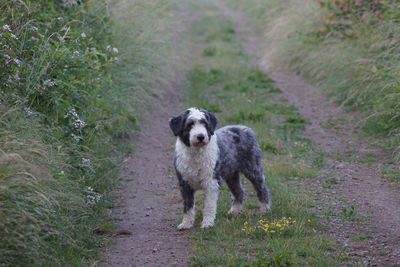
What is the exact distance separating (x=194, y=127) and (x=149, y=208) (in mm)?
1502

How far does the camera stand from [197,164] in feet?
17.4

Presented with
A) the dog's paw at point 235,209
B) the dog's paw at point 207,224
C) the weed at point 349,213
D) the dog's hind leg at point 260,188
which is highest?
the dog's hind leg at point 260,188

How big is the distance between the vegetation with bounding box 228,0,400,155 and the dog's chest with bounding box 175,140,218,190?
326 centimetres

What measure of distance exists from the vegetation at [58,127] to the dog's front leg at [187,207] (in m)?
0.94

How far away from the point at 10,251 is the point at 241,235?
2312 mm

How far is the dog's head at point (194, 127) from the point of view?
5051 millimetres

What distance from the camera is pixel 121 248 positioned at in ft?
16.0

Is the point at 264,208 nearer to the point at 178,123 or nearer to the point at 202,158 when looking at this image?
the point at 202,158

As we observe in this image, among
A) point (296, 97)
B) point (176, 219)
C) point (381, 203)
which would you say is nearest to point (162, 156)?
point (176, 219)

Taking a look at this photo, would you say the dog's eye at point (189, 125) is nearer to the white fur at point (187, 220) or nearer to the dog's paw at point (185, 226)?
the white fur at point (187, 220)

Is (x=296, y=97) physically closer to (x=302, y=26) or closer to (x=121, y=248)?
(x=302, y=26)

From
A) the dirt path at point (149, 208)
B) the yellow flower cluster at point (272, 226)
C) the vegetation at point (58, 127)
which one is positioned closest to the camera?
the vegetation at point (58, 127)

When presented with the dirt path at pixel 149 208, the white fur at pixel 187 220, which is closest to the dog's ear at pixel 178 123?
the white fur at pixel 187 220

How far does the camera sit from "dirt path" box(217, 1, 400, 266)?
4758mm
